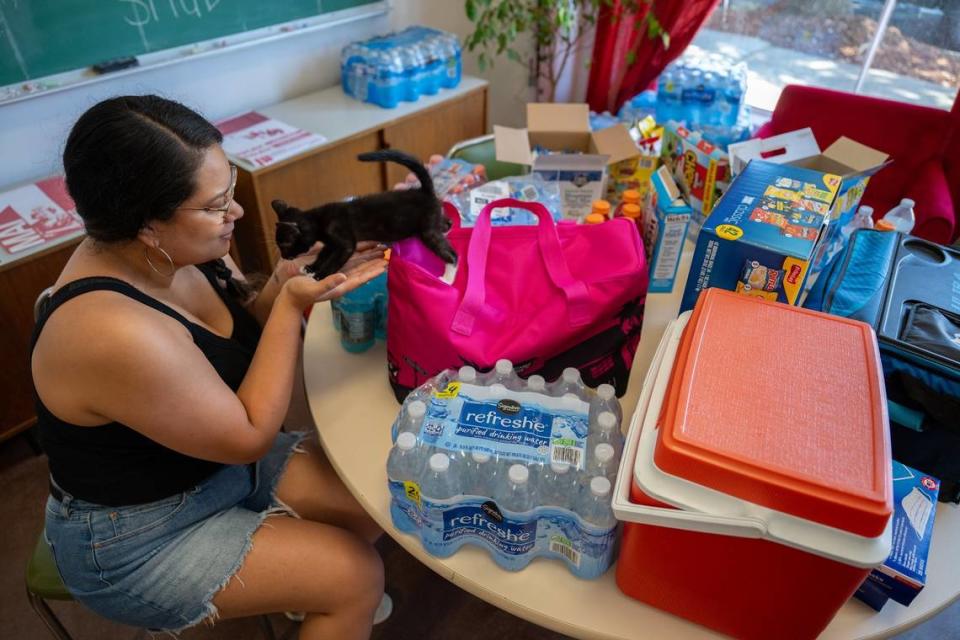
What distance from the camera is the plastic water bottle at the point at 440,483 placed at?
2.60 ft

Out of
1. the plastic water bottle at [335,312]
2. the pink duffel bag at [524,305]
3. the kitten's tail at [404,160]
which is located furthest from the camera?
the plastic water bottle at [335,312]

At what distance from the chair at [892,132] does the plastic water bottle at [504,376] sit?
187 cm

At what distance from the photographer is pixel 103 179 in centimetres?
89

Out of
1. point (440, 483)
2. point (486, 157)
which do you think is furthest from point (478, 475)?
point (486, 157)

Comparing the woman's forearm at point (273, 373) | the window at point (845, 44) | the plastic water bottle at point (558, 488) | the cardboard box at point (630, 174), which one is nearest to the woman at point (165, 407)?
the woman's forearm at point (273, 373)

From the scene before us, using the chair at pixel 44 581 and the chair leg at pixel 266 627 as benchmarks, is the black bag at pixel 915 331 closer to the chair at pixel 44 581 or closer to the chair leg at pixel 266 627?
the chair leg at pixel 266 627

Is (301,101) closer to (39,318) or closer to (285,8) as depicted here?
(285,8)

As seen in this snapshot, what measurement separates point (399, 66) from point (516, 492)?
223 centimetres

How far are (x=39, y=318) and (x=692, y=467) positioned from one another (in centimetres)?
101

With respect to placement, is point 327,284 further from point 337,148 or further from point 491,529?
point 337,148

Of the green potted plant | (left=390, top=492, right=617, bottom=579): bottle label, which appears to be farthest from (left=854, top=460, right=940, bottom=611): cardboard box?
the green potted plant

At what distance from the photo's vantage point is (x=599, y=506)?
0.77 meters

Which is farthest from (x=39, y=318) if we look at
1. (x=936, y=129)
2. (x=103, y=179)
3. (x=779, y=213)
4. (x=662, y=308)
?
(x=936, y=129)

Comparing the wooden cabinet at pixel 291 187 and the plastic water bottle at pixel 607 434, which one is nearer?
the plastic water bottle at pixel 607 434
